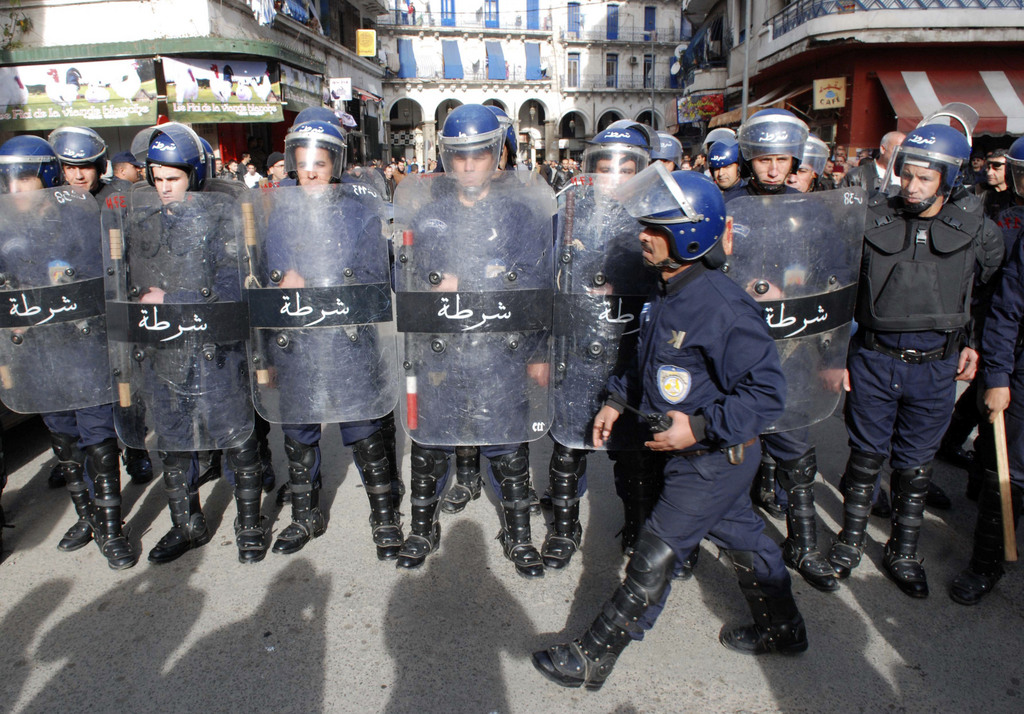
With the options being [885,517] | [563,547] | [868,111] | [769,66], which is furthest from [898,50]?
[563,547]

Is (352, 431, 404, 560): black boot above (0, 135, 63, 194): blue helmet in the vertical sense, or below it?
below

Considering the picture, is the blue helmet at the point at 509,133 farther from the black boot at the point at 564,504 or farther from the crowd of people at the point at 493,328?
the black boot at the point at 564,504

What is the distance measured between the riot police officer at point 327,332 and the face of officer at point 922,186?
7.33ft

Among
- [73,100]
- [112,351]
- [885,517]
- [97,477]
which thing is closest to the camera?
[112,351]

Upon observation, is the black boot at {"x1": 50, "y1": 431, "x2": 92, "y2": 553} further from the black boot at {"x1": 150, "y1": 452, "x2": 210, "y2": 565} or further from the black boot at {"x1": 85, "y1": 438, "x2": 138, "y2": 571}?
the black boot at {"x1": 150, "y1": 452, "x2": 210, "y2": 565}

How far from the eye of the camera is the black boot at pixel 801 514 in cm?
325

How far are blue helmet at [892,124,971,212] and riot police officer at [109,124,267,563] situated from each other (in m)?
2.86

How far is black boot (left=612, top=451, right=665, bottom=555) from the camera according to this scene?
3.28 metres

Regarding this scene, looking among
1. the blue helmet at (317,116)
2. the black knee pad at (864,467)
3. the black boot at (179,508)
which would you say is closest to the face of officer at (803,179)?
the black knee pad at (864,467)

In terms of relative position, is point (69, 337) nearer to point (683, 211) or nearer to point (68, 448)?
point (68, 448)

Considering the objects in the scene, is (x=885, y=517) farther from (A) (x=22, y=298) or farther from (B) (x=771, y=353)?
(A) (x=22, y=298)

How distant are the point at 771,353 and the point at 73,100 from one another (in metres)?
17.2

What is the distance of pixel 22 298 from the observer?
3301mm

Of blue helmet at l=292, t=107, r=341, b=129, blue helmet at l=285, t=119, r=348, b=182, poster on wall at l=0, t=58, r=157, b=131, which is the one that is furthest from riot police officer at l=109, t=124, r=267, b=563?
poster on wall at l=0, t=58, r=157, b=131
